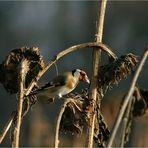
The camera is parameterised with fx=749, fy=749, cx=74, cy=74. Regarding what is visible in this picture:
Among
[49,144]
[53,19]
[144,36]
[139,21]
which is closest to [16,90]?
[49,144]

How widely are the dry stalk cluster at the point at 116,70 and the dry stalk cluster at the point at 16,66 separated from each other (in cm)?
18

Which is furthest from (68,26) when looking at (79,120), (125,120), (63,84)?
(125,120)

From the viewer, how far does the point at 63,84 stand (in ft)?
9.34

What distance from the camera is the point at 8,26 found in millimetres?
19109

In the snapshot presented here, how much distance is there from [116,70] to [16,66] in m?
0.30

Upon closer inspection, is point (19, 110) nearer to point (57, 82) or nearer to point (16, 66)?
point (16, 66)

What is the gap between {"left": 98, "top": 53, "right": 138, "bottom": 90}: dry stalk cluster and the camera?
221cm

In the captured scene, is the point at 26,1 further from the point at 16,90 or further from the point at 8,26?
the point at 16,90

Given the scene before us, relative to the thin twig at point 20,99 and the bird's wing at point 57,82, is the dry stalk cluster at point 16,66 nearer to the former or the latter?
the thin twig at point 20,99

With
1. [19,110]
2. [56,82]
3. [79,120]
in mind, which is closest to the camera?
[19,110]

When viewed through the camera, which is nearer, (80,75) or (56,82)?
(80,75)

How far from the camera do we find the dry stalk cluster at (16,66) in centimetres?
225

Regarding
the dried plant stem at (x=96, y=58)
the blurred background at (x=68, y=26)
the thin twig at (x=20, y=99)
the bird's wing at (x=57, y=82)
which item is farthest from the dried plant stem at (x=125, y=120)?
the blurred background at (x=68, y=26)

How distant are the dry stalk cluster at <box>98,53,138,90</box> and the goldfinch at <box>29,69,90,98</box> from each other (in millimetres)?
336
